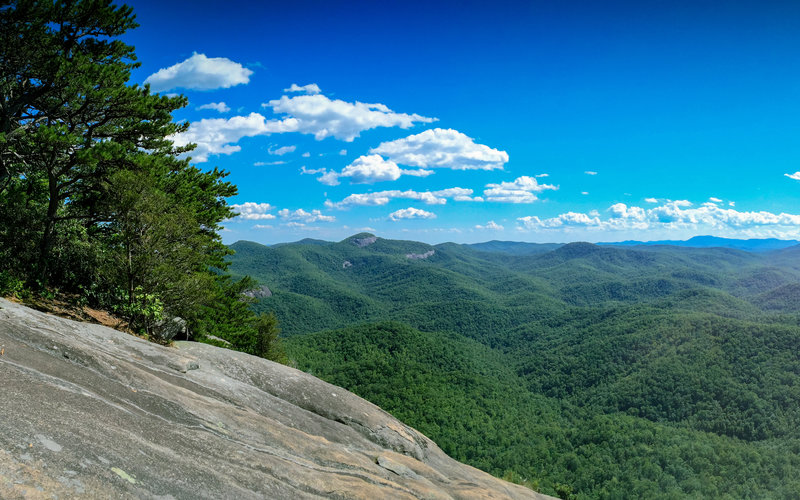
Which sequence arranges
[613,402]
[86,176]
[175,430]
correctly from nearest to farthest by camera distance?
[175,430] < [86,176] < [613,402]

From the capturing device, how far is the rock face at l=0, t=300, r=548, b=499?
20.1 ft

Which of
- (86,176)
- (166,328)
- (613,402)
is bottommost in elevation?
(613,402)

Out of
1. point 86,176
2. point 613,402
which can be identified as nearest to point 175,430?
point 86,176

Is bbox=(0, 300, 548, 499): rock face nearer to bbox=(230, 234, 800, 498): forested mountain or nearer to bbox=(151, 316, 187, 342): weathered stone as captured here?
bbox=(151, 316, 187, 342): weathered stone

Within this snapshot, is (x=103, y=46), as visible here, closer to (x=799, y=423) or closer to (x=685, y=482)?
(x=685, y=482)

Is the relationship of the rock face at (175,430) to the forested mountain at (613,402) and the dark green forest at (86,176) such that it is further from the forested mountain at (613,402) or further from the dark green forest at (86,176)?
the forested mountain at (613,402)

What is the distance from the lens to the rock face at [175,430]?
20.1 feet

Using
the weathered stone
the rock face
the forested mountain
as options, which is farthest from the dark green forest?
the forested mountain

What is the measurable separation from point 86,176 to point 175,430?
1405 cm

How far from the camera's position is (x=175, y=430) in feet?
28.4

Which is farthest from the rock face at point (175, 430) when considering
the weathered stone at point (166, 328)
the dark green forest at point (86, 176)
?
the dark green forest at point (86, 176)

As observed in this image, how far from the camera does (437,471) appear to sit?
51.5ft

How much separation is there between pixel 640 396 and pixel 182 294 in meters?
172

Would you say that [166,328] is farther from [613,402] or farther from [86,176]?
[613,402]
